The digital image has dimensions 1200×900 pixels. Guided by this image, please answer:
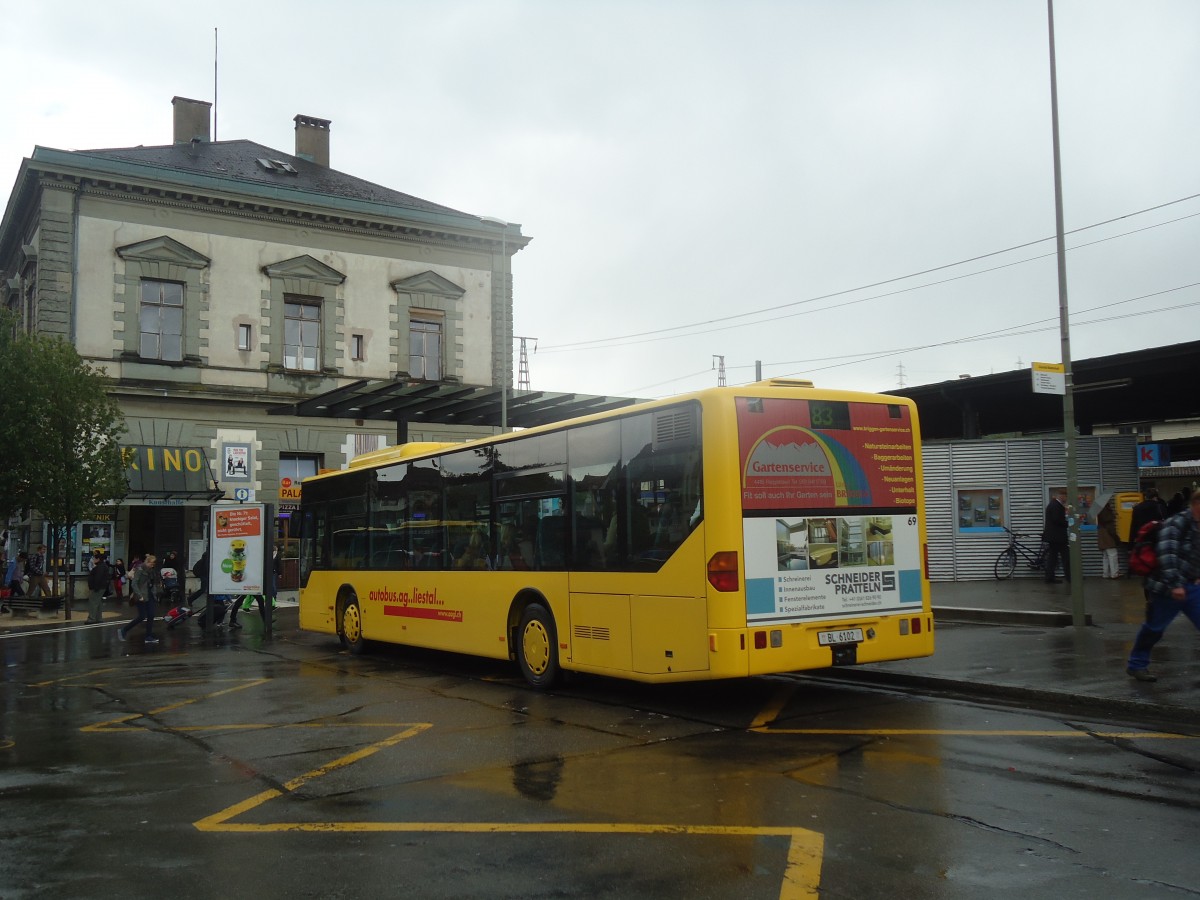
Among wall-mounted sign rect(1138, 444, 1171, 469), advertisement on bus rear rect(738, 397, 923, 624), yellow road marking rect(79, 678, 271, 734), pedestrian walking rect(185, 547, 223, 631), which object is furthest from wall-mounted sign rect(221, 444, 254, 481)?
advertisement on bus rear rect(738, 397, 923, 624)

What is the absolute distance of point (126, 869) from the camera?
5426mm

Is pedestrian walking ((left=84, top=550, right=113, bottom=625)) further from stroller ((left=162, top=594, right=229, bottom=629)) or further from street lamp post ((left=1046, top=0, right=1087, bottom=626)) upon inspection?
street lamp post ((left=1046, top=0, right=1087, bottom=626))

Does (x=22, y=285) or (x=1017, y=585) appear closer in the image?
(x=1017, y=585)

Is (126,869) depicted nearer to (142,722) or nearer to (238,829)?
(238,829)

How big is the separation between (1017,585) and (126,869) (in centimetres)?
1987

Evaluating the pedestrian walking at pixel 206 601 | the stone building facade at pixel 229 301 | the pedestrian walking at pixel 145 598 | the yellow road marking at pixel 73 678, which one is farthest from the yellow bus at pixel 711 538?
the stone building facade at pixel 229 301

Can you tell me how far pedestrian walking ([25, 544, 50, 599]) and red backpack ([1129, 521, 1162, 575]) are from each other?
26.8 metres

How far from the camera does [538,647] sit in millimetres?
11867

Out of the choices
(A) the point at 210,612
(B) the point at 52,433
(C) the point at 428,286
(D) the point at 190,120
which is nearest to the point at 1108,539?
(A) the point at 210,612

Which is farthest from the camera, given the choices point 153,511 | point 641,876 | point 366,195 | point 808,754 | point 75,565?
point 366,195

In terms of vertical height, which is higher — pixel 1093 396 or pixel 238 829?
pixel 1093 396

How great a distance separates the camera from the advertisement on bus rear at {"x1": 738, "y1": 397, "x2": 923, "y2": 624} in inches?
378

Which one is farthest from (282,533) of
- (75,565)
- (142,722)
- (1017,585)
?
(142,722)

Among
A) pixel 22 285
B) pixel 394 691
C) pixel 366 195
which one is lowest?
pixel 394 691
